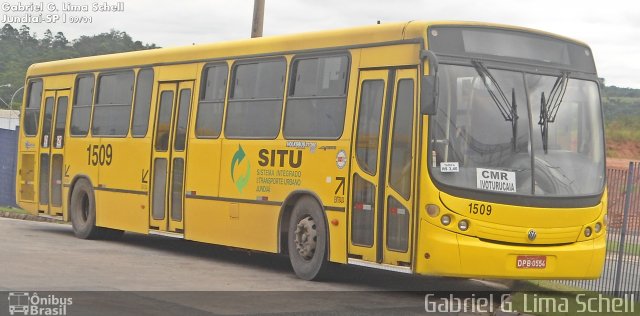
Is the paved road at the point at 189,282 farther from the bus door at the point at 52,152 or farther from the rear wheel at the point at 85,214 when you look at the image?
the bus door at the point at 52,152

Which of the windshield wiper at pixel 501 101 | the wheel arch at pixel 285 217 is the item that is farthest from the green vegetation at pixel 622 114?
the windshield wiper at pixel 501 101

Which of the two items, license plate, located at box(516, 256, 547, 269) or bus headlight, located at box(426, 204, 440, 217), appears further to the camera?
license plate, located at box(516, 256, 547, 269)

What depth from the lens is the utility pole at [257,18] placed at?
26.8 meters

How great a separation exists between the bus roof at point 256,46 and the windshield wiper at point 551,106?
28.1 inches

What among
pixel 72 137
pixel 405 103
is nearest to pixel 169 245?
pixel 72 137

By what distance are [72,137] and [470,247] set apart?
1134cm

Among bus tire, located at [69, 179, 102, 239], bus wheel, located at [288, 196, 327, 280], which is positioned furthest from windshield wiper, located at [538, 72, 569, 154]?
bus tire, located at [69, 179, 102, 239]

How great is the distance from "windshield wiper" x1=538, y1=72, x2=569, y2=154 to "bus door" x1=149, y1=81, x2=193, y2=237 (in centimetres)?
669

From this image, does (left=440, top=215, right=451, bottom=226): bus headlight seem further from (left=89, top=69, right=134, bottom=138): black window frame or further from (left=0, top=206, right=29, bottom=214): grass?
(left=0, top=206, right=29, bottom=214): grass

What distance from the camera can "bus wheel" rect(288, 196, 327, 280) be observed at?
15992 mm

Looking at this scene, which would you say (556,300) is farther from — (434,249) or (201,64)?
(201,64)

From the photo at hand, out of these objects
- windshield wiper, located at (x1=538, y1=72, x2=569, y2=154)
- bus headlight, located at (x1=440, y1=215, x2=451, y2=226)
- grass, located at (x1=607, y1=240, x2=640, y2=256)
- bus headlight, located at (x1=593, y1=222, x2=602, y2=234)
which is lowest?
grass, located at (x1=607, y1=240, x2=640, y2=256)

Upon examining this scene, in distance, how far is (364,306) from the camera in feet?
44.4

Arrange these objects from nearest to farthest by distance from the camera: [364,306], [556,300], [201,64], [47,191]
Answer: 1. [364,306]
2. [556,300]
3. [201,64]
4. [47,191]
